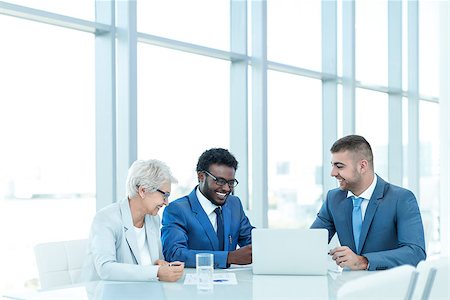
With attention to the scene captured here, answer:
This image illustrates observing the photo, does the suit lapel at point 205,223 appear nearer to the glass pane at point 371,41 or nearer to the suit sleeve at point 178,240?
the suit sleeve at point 178,240

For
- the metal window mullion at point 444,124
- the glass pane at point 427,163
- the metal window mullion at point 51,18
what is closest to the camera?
the metal window mullion at point 51,18

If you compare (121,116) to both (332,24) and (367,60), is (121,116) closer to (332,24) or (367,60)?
(332,24)

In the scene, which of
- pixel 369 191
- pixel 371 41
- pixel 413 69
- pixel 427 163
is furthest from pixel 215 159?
pixel 427 163

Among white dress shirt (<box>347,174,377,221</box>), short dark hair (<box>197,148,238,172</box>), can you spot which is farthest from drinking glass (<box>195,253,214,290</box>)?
white dress shirt (<box>347,174,377,221</box>)

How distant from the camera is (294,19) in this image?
5637mm

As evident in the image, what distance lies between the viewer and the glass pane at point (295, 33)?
5406 millimetres

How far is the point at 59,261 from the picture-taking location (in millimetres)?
2967

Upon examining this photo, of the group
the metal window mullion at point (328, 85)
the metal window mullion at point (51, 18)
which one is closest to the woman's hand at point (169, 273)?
the metal window mullion at point (51, 18)

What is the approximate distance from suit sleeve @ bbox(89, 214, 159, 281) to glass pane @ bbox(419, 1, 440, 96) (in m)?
5.64

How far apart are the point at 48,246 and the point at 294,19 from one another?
341 cm

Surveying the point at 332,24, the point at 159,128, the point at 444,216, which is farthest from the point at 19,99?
the point at 444,216

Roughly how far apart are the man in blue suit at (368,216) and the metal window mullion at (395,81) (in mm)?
4041

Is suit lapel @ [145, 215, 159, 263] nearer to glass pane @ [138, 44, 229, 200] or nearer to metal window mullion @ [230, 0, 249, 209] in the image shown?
glass pane @ [138, 44, 229, 200]

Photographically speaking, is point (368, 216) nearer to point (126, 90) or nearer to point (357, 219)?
point (357, 219)
